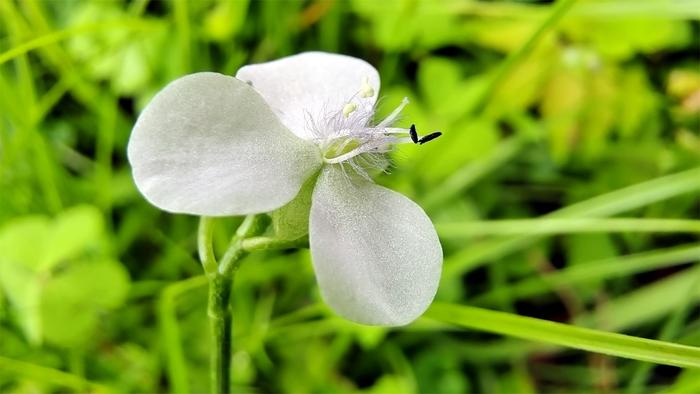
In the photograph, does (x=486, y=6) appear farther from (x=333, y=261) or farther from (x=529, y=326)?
(x=333, y=261)

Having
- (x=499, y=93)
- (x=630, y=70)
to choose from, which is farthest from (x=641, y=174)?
(x=499, y=93)

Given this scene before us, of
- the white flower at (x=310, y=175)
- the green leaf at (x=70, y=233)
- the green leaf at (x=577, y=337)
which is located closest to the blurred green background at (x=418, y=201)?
the green leaf at (x=70, y=233)

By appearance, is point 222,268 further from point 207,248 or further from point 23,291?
point 23,291

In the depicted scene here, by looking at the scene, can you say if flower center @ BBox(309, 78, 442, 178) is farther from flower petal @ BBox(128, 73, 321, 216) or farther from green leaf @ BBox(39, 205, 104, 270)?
green leaf @ BBox(39, 205, 104, 270)

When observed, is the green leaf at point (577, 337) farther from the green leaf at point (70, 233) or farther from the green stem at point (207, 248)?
the green leaf at point (70, 233)

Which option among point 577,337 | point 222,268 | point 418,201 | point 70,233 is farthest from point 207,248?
point 418,201

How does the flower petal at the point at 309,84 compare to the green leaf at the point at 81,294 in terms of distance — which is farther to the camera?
the green leaf at the point at 81,294
